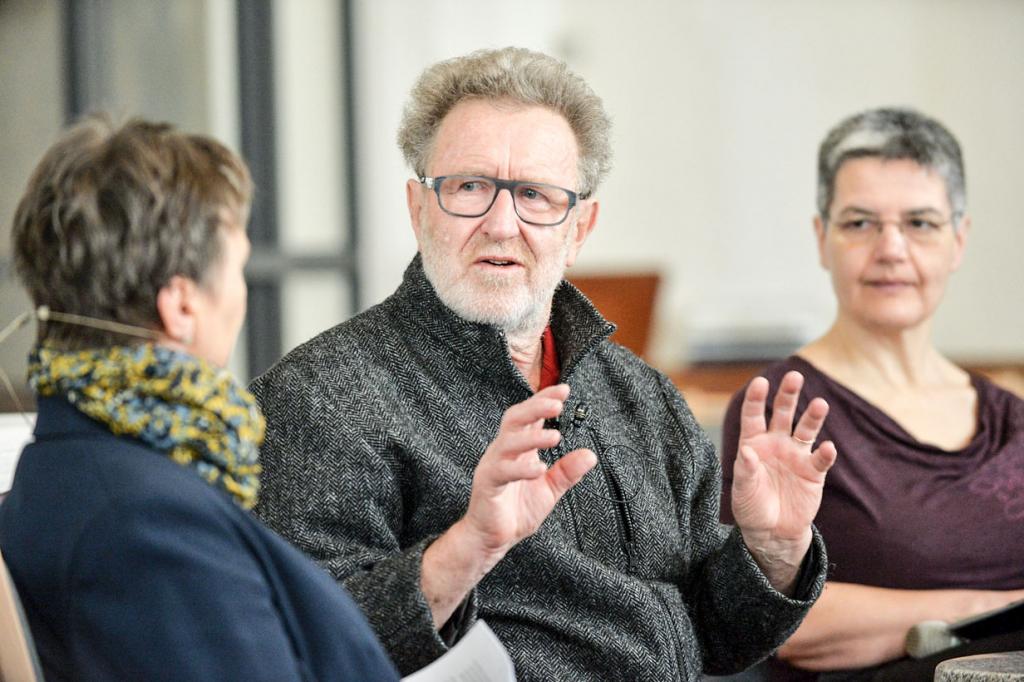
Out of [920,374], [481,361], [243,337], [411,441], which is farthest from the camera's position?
[243,337]

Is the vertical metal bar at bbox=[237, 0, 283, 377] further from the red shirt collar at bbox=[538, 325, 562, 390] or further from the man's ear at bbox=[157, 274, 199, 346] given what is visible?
the man's ear at bbox=[157, 274, 199, 346]

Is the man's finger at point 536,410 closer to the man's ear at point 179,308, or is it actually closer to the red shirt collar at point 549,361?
the man's ear at point 179,308

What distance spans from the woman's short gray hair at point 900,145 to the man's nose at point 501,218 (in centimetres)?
88

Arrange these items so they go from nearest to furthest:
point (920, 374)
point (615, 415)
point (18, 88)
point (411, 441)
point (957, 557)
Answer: point (411, 441) → point (615, 415) → point (957, 557) → point (920, 374) → point (18, 88)

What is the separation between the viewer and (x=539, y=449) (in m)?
1.67

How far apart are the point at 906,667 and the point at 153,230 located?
4.65 feet

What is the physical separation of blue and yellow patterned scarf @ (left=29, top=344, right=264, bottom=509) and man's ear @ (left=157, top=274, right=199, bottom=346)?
0.9 inches

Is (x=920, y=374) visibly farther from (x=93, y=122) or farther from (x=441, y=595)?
(x=93, y=122)

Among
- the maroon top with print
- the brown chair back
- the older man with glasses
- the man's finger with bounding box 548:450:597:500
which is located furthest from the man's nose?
the brown chair back

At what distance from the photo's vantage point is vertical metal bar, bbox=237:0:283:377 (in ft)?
19.0

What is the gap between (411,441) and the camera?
5.60 ft

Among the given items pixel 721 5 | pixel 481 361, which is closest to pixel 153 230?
pixel 481 361

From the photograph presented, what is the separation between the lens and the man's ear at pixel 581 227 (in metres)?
1.96

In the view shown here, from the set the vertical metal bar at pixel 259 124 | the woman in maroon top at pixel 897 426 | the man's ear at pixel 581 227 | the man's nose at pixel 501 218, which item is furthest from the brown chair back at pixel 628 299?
the man's nose at pixel 501 218
